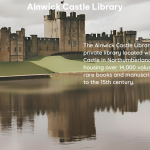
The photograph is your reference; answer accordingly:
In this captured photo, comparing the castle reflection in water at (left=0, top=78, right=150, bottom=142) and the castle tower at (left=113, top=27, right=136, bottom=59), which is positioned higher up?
the castle tower at (left=113, top=27, right=136, bottom=59)

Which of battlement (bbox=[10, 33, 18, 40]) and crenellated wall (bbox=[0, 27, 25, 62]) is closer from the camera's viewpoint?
crenellated wall (bbox=[0, 27, 25, 62])

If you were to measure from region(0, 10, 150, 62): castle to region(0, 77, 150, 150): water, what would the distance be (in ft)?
120

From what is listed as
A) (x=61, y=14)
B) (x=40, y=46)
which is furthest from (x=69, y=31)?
(x=40, y=46)

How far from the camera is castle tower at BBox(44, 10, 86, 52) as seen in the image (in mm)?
65812

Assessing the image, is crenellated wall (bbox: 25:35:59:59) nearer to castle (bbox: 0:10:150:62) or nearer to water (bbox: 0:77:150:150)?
castle (bbox: 0:10:150:62)

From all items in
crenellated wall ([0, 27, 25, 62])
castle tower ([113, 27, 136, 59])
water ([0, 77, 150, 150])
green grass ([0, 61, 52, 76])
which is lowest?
water ([0, 77, 150, 150])

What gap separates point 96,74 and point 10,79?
11.2 m

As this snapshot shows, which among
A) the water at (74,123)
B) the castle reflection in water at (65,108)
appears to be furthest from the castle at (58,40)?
the water at (74,123)

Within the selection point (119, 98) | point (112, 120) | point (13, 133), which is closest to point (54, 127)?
point (13, 133)

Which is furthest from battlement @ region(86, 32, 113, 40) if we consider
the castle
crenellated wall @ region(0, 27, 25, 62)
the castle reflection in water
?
the castle reflection in water

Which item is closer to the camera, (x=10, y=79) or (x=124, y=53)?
(x=10, y=79)

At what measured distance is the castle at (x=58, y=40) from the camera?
184 feet

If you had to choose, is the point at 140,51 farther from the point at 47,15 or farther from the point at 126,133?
the point at 126,133

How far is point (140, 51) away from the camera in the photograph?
2990 inches
